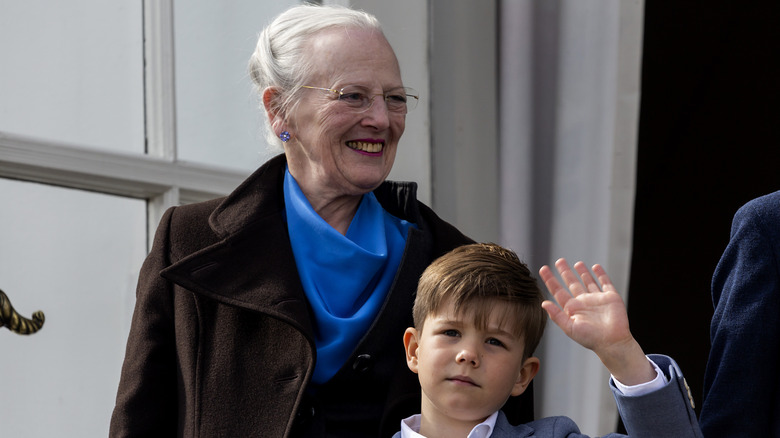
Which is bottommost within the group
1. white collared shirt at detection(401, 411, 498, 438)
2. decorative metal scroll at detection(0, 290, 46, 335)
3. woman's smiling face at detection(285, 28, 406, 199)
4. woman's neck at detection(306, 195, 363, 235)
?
decorative metal scroll at detection(0, 290, 46, 335)

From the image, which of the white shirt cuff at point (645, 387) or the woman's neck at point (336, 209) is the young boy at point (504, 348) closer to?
the white shirt cuff at point (645, 387)

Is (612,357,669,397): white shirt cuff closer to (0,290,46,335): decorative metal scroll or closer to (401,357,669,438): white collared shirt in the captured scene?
(401,357,669,438): white collared shirt

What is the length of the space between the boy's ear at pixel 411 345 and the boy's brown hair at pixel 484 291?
2 centimetres

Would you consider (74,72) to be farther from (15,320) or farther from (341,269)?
(341,269)

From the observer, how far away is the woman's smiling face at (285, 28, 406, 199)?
2141mm

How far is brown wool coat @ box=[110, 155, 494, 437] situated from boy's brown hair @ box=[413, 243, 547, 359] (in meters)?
0.19

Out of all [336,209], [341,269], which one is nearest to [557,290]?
[341,269]

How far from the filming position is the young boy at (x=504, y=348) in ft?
5.34

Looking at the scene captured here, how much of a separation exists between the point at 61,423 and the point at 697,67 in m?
2.20

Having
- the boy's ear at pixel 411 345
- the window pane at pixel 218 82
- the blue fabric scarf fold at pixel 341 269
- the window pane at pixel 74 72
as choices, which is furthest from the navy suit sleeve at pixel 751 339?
the window pane at pixel 74 72

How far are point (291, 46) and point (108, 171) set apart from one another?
0.79 meters

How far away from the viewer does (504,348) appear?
178 centimetres

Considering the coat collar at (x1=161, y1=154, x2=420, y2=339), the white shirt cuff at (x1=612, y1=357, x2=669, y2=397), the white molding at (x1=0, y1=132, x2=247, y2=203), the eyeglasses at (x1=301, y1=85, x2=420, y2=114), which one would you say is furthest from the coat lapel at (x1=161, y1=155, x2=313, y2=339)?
the white molding at (x1=0, y1=132, x2=247, y2=203)

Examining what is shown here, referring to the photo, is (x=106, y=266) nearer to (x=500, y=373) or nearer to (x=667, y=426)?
(x=500, y=373)
